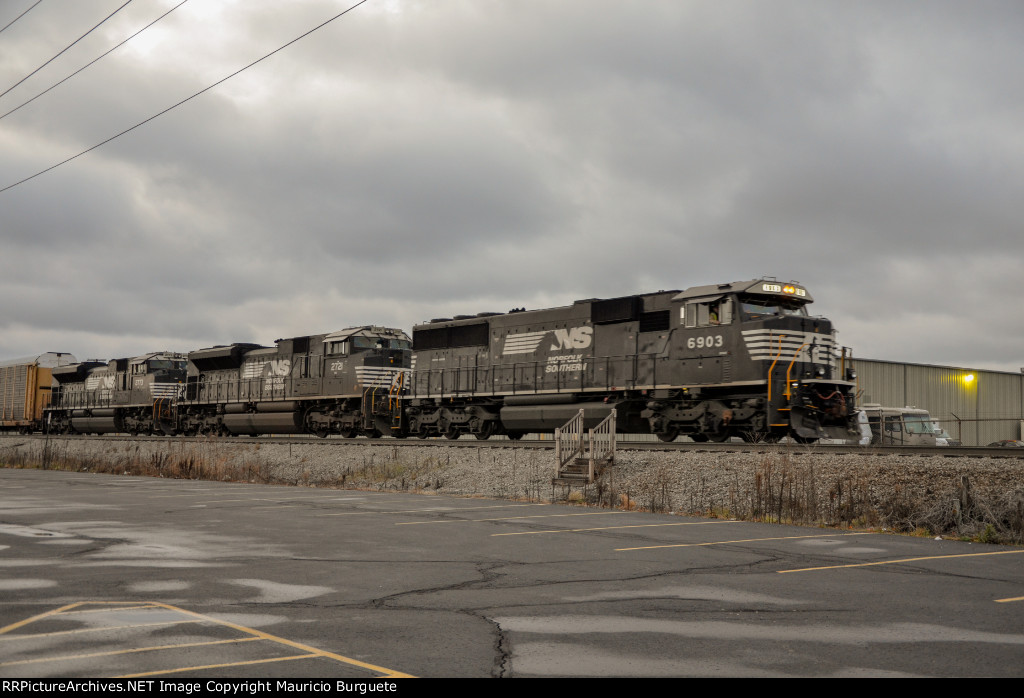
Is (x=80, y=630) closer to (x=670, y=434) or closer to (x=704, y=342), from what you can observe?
(x=704, y=342)

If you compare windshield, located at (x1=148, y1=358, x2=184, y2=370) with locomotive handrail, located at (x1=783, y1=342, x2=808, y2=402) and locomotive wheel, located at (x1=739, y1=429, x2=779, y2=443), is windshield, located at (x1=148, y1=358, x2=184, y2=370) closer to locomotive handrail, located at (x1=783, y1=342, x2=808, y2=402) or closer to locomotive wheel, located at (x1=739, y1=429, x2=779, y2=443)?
locomotive wheel, located at (x1=739, y1=429, x2=779, y2=443)

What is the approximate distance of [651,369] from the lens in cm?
2284

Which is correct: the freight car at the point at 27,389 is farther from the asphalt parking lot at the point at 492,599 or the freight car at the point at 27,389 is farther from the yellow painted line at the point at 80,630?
the yellow painted line at the point at 80,630

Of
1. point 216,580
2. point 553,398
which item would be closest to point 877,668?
point 216,580

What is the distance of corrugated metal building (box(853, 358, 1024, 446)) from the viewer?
47.5 meters

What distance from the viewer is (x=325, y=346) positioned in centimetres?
3356

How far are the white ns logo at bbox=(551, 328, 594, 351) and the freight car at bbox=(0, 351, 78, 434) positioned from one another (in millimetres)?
37245

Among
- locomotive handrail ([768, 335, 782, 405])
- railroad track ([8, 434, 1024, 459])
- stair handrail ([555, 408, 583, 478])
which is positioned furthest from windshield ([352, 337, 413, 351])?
locomotive handrail ([768, 335, 782, 405])

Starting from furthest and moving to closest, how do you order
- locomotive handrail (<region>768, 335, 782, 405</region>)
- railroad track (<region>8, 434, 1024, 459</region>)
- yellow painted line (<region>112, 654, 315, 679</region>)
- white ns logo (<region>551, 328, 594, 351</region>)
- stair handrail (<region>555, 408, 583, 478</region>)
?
white ns logo (<region>551, 328, 594, 351</region>)
locomotive handrail (<region>768, 335, 782, 405</region>)
stair handrail (<region>555, 408, 583, 478</region>)
railroad track (<region>8, 434, 1024, 459</region>)
yellow painted line (<region>112, 654, 315, 679</region>)

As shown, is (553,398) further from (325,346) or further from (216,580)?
(216,580)

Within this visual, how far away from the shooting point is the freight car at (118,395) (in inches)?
1647

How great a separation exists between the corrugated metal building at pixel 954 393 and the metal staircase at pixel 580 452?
30976mm

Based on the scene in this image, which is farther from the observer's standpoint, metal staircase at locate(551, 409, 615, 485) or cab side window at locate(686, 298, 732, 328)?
cab side window at locate(686, 298, 732, 328)
